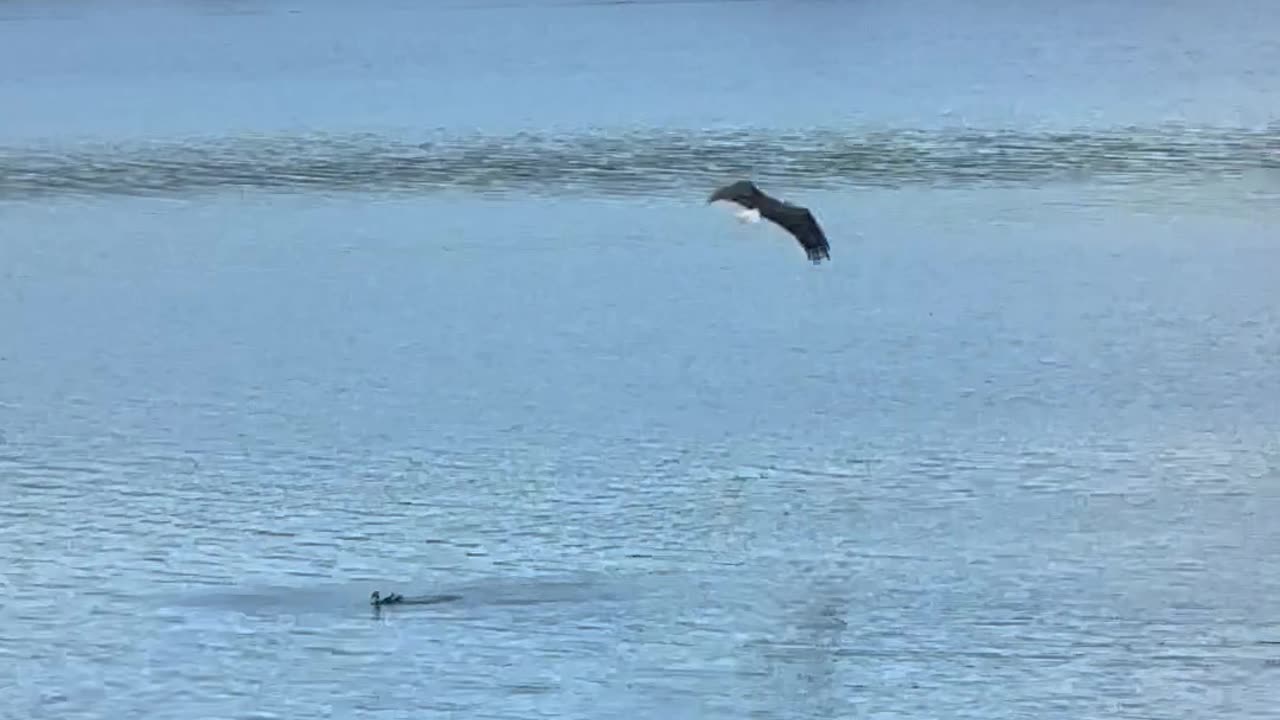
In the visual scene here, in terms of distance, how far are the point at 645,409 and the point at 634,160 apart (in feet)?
42.5

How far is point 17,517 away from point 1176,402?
27.1 ft

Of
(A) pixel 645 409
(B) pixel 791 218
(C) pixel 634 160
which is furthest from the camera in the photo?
(C) pixel 634 160

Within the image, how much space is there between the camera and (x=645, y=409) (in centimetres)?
2003

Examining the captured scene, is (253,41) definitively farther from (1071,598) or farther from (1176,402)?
(1071,598)

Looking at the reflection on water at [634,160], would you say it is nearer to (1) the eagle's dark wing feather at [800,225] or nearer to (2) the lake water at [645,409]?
(2) the lake water at [645,409]

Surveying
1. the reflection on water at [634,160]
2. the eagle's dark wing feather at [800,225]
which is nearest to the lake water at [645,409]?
the reflection on water at [634,160]

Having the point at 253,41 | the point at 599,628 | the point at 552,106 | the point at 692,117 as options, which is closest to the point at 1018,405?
the point at 599,628

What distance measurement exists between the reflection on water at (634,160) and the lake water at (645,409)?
0.38 ft

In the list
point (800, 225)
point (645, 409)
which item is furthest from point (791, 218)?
point (645, 409)

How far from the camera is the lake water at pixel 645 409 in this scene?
14.7 meters

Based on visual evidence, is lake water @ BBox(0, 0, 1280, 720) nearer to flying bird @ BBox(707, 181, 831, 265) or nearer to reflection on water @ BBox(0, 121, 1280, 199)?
reflection on water @ BBox(0, 121, 1280, 199)

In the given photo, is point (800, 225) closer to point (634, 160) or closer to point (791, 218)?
point (791, 218)

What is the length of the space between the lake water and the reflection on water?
0.12 meters

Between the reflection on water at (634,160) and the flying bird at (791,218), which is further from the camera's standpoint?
the reflection on water at (634,160)
